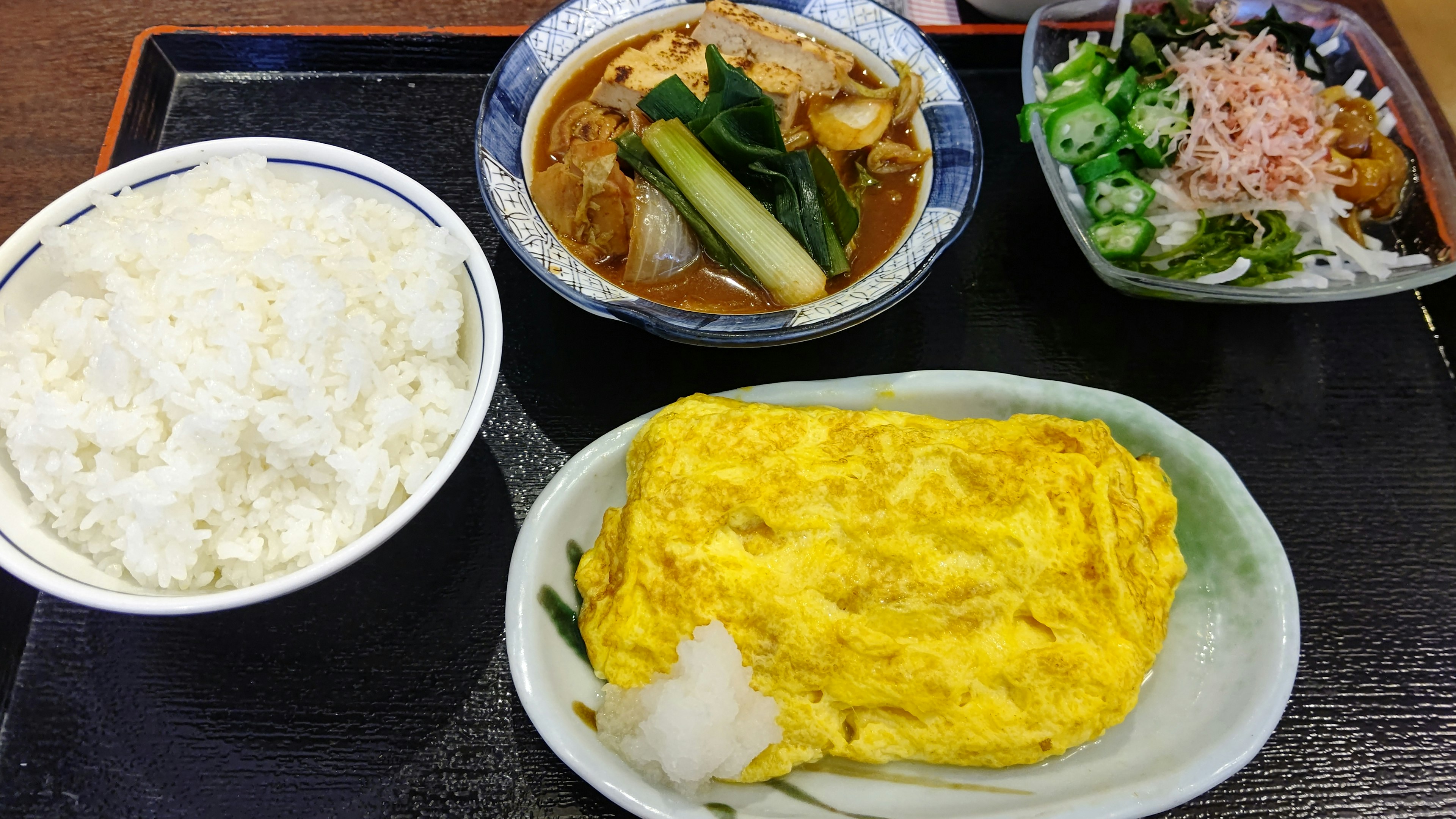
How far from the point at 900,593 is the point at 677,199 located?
1.29 metres

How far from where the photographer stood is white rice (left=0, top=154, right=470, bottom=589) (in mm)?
1500

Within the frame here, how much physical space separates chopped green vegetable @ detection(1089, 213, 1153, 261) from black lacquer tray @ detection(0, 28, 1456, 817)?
0.20 meters

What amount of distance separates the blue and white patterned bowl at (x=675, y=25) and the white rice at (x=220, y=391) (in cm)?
40

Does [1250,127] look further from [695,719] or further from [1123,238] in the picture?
[695,719]

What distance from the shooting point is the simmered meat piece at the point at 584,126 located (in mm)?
2387

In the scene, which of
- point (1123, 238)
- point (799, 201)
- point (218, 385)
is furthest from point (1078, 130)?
point (218, 385)

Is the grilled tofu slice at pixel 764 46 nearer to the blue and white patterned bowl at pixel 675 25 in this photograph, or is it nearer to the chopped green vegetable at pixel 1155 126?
the blue and white patterned bowl at pixel 675 25

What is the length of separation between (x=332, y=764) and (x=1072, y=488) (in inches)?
71.7

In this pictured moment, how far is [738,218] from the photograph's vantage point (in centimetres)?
222

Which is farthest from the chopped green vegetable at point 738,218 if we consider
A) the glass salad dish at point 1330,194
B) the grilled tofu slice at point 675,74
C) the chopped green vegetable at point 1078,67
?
the chopped green vegetable at point 1078,67

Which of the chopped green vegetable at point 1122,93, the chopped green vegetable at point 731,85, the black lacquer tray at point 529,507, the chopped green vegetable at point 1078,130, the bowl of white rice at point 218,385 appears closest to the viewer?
the bowl of white rice at point 218,385

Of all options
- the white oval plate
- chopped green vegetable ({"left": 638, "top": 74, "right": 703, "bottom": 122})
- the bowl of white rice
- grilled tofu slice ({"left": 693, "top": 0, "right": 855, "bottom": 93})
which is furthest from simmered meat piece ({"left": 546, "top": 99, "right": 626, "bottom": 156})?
the white oval plate

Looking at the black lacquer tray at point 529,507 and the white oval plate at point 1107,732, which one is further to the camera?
the black lacquer tray at point 529,507

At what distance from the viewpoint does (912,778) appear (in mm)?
1706
